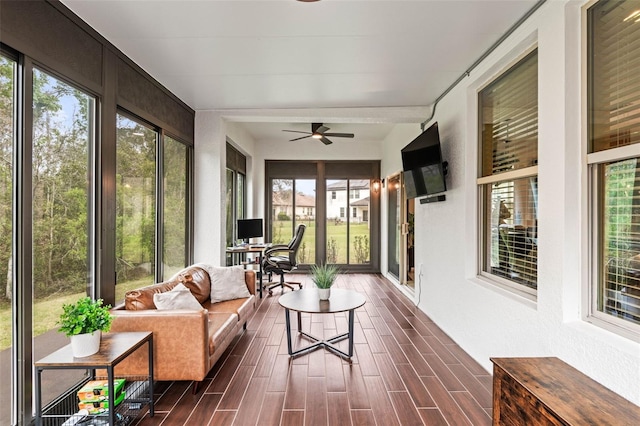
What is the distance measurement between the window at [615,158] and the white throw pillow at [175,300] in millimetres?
2861

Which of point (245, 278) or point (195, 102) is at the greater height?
point (195, 102)

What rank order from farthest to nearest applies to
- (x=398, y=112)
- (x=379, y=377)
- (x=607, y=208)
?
(x=398, y=112) → (x=379, y=377) → (x=607, y=208)

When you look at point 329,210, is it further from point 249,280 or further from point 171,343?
point 171,343

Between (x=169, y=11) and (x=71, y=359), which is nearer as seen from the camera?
(x=71, y=359)

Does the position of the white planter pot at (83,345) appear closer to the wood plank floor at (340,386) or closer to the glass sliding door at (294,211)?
the wood plank floor at (340,386)

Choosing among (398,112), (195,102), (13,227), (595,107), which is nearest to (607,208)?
(595,107)

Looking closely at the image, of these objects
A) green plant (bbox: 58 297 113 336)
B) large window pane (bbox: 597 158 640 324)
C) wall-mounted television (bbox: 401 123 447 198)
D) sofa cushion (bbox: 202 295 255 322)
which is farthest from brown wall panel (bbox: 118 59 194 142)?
large window pane (bbox: 597 158 640 324)

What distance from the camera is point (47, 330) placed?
2.12m

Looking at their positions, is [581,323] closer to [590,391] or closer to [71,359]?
[590,391]

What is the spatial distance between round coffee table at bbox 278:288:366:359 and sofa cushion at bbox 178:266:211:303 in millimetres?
911

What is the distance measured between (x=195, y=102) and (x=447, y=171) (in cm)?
325

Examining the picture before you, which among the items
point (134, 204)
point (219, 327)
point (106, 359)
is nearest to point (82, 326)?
point (106, 359)

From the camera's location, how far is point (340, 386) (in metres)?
2.47

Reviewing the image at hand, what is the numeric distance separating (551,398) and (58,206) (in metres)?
3.12
